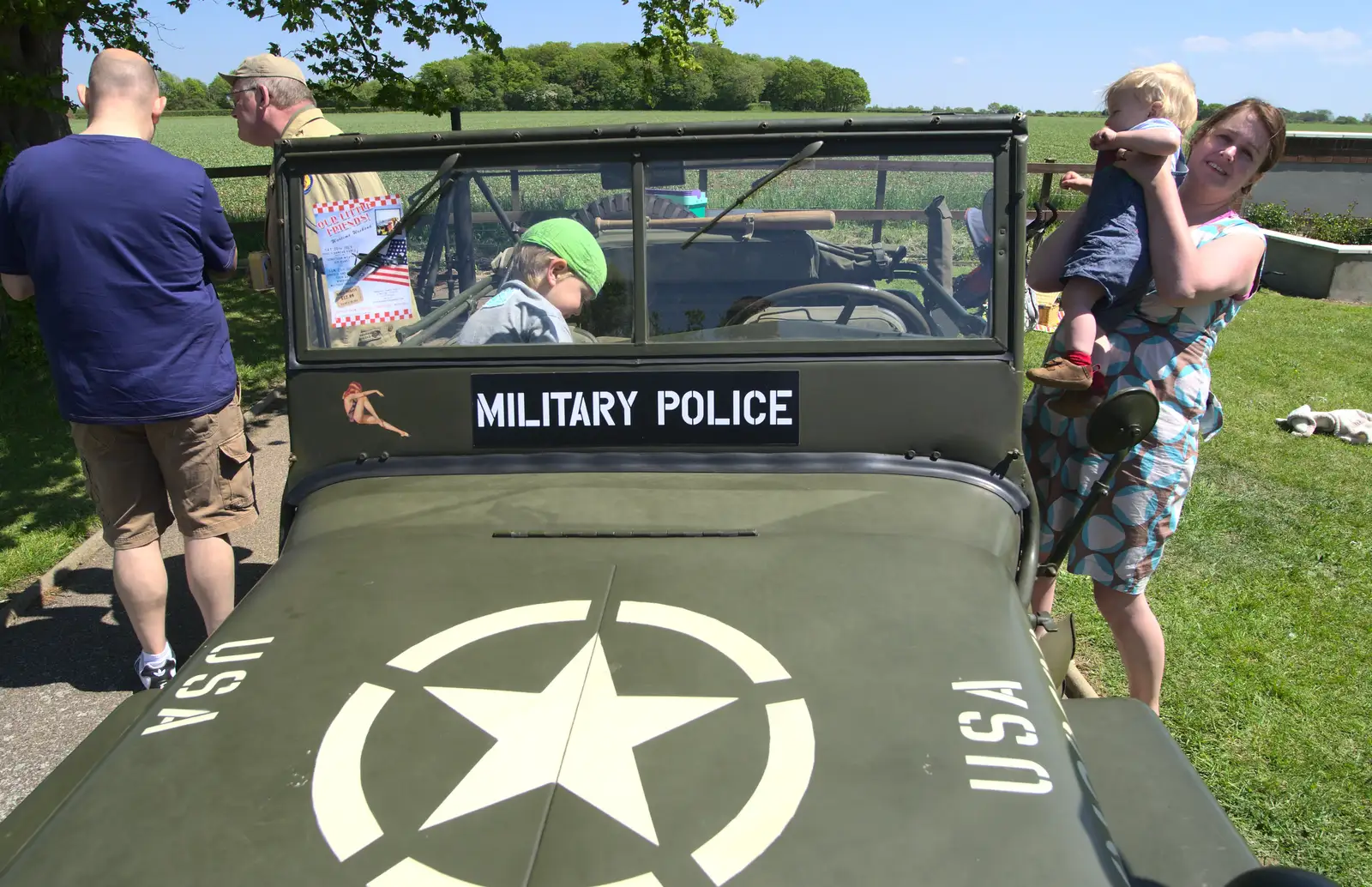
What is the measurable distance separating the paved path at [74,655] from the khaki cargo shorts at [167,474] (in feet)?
2.18

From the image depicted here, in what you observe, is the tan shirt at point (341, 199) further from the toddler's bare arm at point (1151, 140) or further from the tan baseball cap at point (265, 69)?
the toddler's bare arm at point (1151, 140)

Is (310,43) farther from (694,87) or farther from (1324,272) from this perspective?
(694,87)

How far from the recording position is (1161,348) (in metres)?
2.85

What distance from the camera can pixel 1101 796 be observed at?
177cm

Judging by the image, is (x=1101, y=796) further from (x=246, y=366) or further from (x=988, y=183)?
(x=246, y=366)

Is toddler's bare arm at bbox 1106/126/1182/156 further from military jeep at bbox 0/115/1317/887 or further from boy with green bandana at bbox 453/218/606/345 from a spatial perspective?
boy with green bandana at bbox 453/218/606/345

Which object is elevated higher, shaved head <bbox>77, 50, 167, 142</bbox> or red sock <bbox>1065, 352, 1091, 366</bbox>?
shaved head <bbox>77, 50, 167, 142</bbox>

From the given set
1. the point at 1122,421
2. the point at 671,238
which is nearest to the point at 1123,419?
the point at 1122,421

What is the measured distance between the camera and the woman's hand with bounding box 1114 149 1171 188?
2.67 m

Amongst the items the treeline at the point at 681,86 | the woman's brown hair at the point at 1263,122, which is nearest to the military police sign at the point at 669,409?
the woman's brown hair at the point at 1263,122

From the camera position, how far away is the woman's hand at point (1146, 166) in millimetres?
2666

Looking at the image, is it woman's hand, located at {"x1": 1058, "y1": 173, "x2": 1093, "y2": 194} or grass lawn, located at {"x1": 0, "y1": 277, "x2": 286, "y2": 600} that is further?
grass lawn, located at {"x1": 0, "y1": 277, "x2": 286, "y2": 600}

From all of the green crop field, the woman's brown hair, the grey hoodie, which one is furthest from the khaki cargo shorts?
the green crop field

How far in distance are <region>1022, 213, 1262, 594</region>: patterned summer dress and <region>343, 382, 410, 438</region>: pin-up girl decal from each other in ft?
5.65
